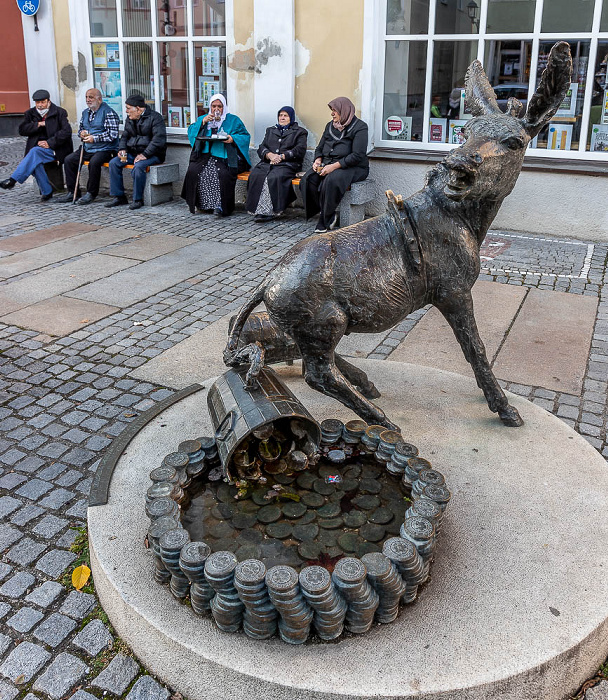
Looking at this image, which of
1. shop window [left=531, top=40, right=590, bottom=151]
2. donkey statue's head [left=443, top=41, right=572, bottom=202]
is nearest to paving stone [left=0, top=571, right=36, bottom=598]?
donkey statue's head [left=443, top=41, right=572, bottom=202]

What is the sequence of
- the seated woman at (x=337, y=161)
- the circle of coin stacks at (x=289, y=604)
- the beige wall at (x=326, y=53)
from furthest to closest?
the beige wall at (x=326, y=53) < the seated woman at (x=337, y=161) < the circle of coin stacks at (x=289, y=604)

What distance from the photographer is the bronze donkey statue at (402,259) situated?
2955 mm

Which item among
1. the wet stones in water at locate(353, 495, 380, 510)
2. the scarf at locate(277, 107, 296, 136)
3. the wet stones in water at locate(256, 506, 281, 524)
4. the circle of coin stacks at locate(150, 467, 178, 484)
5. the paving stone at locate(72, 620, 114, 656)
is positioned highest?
the scarf at locate(277, 107, 296, 136)

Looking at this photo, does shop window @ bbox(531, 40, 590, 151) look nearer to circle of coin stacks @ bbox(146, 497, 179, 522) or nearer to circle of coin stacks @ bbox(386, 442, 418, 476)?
circle of coin stacks @ bbox(386, 442, 418, 476)

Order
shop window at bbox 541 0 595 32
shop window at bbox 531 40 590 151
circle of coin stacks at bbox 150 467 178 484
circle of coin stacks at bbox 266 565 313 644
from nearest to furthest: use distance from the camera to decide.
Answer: circle of coin stacks at bbox 266 565 313 644
circle of coin stacks at bbox 150 467 178 484
shop window at bbox 541 0 595 32
shop window at bbox 531 40 590 151

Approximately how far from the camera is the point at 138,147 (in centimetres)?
1073

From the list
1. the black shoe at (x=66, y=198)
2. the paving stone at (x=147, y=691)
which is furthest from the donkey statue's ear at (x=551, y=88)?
the black shoe at (x=66, y=198)

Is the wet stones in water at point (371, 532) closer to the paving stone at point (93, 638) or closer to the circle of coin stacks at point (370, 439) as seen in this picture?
the circle of coin stacks at point (370, 439)

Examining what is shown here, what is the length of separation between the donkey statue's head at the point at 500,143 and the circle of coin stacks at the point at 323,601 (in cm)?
160

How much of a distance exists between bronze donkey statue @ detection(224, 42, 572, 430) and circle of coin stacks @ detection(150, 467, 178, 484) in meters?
0.55

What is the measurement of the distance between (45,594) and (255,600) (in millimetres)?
1101

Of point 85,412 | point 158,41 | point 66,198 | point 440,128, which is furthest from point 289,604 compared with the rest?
point 158,41

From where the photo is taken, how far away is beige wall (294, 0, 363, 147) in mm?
9155

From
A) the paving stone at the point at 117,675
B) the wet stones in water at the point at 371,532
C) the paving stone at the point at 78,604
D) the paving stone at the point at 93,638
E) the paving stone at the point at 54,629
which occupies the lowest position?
the paving stone at the point at 54,629
